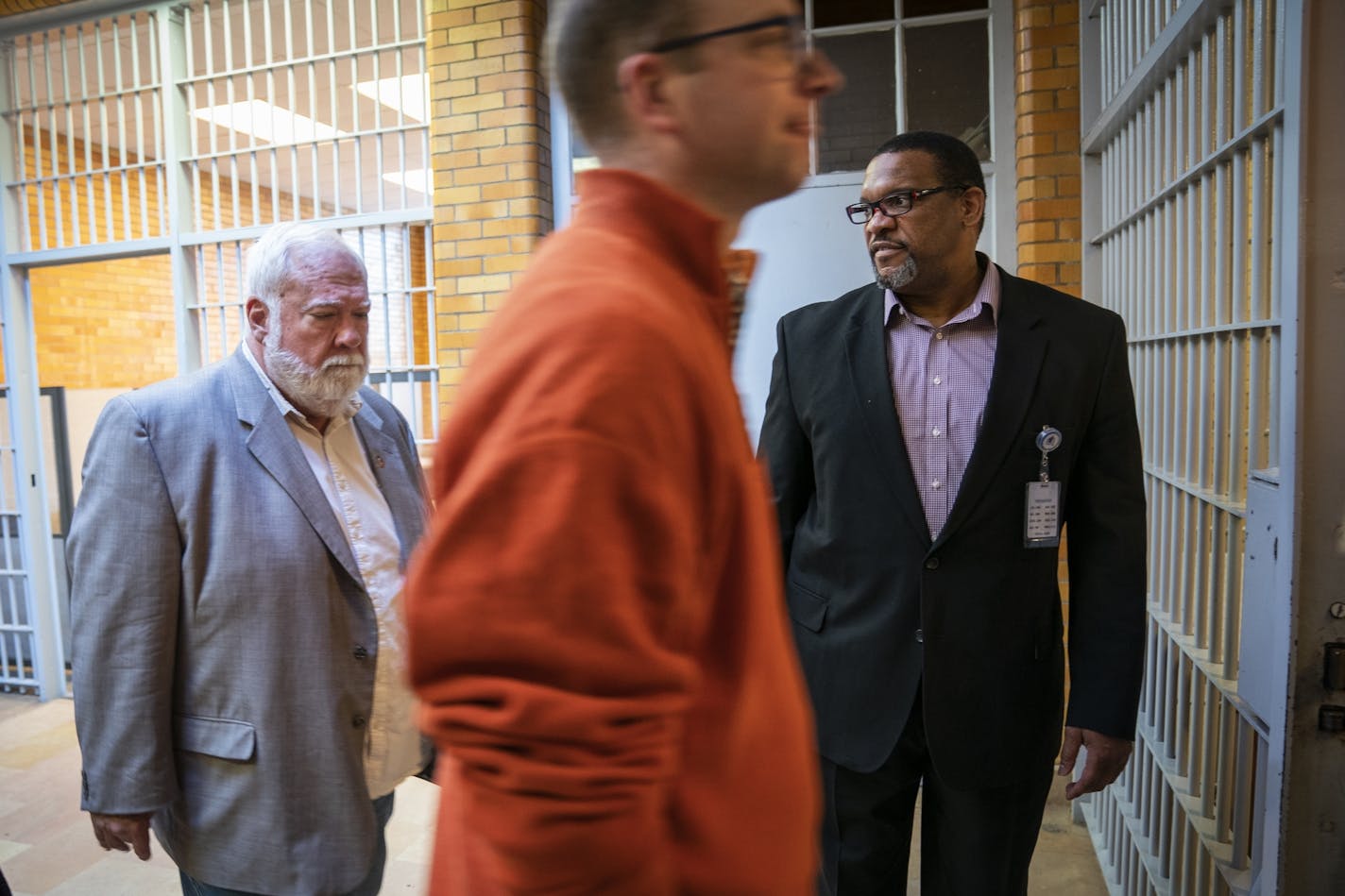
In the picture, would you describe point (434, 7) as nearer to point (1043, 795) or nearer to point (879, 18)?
point (879, 18)

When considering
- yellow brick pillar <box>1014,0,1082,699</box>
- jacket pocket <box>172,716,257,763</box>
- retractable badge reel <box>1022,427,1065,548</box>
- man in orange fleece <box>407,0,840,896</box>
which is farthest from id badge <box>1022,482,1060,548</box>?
yellow brick pillar <box>1014,0,1082,699</box>

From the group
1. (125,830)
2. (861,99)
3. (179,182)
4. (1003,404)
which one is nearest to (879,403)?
(1003,404)

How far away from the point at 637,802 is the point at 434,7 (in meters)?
4.47

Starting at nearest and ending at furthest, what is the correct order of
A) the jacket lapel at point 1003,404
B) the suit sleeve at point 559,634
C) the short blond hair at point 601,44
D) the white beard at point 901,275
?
1. the suit sleeve at point 559,634
2. the short blond hair at point 601,44
3. the jacket lapel at point 1003,404
4. the white beard at point 901,275

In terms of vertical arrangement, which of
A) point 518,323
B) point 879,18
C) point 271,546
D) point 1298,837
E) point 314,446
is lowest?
point 1298,837

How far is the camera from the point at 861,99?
3914 mm

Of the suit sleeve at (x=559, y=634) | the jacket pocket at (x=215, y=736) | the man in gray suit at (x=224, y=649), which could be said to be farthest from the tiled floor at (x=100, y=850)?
the suit sleeve at (x=559, y=634)

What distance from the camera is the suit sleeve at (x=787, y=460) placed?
209 cm

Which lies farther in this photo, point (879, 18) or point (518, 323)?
point (879, 18)

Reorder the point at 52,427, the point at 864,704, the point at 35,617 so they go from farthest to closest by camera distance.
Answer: the point at 52,427 < the point at 35,617 < the point at 864,704

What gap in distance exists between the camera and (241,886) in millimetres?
1679

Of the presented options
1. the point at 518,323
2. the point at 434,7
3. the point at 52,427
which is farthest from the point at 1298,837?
the point at 52,427

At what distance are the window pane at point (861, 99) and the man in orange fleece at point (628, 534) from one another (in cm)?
337

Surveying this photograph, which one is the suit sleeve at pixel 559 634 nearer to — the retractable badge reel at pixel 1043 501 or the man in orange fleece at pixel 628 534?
the man in orange fleece at pixel 628 534
